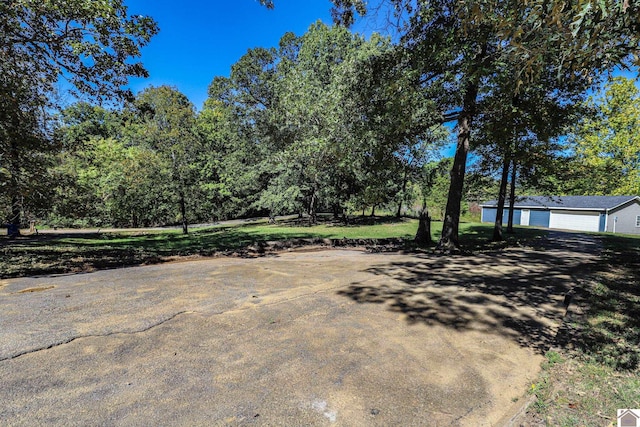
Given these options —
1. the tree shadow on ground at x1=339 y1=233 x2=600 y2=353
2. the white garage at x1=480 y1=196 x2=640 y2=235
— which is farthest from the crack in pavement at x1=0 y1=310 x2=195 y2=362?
the white garage at x1=480 y1=196 x2=640 y2=235

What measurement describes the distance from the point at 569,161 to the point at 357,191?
42.9 feet

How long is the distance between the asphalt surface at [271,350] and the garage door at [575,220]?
29.3 metres

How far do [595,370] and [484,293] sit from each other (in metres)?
2.53

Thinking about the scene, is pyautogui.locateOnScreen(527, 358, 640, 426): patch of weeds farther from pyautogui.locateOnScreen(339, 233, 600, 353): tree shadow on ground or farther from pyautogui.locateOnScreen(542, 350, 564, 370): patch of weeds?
pyautogui.locateOnScreen(339, 233, 600, 353): tree shadow on ground

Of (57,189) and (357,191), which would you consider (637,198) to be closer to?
(357,191)

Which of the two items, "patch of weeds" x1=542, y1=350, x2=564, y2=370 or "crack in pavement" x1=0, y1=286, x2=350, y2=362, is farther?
"crack in pavement" x1=0, y1=286, x2=350, y2=362

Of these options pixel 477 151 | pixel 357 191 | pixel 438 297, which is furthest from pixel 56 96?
pixel 357 191

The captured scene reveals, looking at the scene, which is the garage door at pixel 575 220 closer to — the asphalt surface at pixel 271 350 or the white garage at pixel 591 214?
the white garage at pixel 591 214

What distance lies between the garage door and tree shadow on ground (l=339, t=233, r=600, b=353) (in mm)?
26411

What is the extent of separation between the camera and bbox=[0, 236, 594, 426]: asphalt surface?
92.4 inches

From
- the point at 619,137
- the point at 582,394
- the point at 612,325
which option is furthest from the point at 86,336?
the point at 619,137

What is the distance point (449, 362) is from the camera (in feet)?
10.1

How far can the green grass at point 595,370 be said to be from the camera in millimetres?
2230

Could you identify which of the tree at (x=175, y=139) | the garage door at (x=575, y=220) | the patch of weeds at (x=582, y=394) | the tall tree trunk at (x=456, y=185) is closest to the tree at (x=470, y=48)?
the tall tree trunk at (x=456, y=185)
